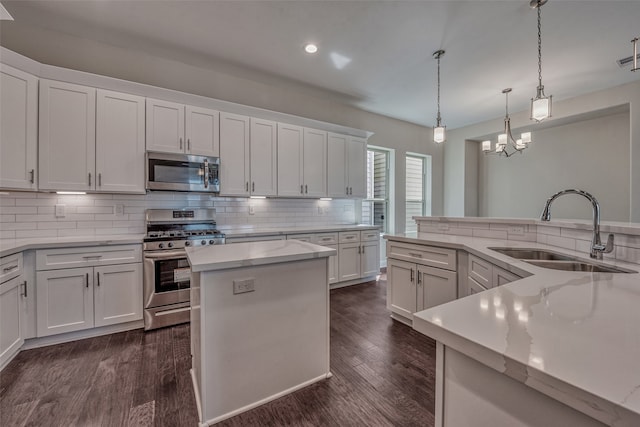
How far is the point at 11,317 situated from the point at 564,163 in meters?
7.53

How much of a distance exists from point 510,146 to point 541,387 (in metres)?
6.41

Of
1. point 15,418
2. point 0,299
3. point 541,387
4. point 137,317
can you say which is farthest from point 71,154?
point 541,387

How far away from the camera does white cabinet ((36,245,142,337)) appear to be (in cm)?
238

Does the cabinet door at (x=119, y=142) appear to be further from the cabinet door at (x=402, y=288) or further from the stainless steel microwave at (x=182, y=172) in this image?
the cabinet door at (x=402, y=288)

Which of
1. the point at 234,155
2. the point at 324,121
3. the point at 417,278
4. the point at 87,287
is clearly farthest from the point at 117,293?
the point at 324,121

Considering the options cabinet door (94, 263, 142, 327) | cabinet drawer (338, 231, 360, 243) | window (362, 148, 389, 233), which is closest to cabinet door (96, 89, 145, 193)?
cabinet door (94, 263, 142, 327)

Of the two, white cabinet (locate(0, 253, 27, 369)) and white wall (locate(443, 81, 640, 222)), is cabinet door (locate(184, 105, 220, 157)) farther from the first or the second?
white wall (locate(443, 81, 640, 222))

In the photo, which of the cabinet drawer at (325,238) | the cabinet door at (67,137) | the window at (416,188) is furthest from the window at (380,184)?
the cabinet door at (67,137)

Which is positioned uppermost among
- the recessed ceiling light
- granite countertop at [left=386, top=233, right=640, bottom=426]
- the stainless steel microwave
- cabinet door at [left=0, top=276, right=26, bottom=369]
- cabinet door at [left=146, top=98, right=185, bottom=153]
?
the recessed ceiling light

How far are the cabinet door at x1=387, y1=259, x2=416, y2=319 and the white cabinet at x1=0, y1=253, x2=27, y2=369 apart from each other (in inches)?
129

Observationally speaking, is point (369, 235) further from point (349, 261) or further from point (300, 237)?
point (300, 237)

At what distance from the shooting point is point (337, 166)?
14.3 feet

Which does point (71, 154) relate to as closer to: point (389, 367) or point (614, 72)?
point (389, 367)

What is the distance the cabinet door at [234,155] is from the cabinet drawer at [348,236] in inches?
59.0
